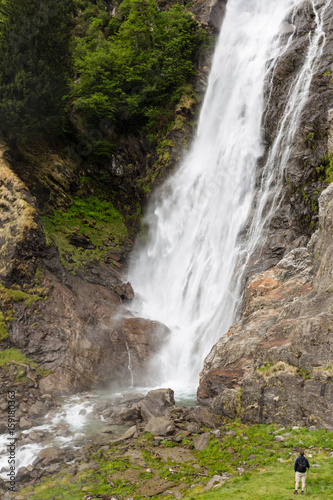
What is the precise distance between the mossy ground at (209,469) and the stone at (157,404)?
7.52ft

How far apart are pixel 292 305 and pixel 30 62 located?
75.4 feet

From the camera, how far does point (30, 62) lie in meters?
25.3

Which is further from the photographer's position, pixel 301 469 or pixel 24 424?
pixel 24 424

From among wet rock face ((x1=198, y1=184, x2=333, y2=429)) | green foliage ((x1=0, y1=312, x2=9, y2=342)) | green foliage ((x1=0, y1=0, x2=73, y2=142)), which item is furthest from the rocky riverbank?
green foliage ((x1=0, y1=0, x2=73, y2=142))

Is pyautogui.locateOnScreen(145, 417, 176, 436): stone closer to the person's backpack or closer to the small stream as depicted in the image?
the small stream

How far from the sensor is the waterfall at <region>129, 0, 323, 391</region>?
20.6 m

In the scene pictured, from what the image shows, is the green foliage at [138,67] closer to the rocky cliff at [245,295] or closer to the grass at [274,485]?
the rocky cliff at [245,295]

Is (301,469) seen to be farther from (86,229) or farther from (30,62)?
(30,62)

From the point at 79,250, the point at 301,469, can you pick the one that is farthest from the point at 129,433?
the point at 79,250

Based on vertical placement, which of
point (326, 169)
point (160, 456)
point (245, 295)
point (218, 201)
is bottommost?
point (160, 456)

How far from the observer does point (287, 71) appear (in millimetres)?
23219

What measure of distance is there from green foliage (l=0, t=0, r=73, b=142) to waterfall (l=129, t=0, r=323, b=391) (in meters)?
10.7

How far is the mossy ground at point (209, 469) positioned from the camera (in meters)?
8.30

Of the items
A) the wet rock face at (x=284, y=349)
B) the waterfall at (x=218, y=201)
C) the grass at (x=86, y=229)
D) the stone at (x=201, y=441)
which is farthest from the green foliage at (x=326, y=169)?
the grass at (x=86, y=229)
